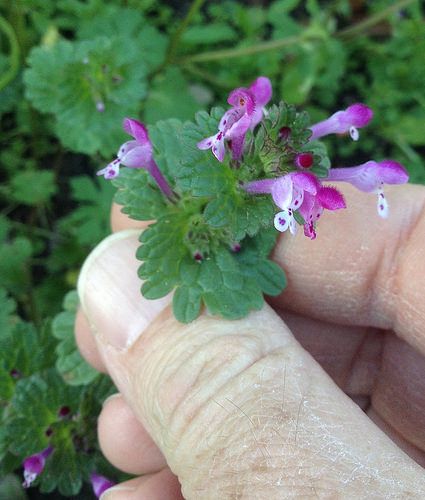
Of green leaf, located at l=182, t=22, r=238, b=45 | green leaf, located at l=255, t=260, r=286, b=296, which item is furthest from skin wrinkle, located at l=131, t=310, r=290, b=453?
green leaf, located at l=182, t=22, r=238, b=45

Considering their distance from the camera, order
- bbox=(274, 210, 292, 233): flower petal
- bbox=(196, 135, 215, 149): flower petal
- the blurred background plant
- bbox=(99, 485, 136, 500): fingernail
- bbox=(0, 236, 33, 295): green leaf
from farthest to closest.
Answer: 1. bbox=(0, 236, 33, 295): green leaf
2. the blurred background plant
3. bbox=(99, 485, 136, 500): fingernail
4. bbox=(196, 135, 215, 149): flower petal
5. bbox=(274, 210, 292, 233): flower petal

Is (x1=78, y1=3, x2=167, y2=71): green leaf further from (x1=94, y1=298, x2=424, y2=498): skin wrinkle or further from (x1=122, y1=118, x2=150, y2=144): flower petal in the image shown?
(x1=94, y1=298, x2=424, y2=498): skin wrinkle

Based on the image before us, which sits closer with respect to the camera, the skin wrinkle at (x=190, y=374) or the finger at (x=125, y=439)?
the skin wrinkle at (x=190, y=374)

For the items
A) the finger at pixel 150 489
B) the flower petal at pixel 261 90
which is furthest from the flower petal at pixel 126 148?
the finger at pixel 150 489

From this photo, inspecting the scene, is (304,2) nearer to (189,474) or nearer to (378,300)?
(378,300)

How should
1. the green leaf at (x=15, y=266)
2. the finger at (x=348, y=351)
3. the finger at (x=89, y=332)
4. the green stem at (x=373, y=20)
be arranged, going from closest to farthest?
the finger at (x=89, y=332)
the finger at (x=348, y=351)
the green leaf at (x=15, y=266)
the green stem at (x=373, y=20)

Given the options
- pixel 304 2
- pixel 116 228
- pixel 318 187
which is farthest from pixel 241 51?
pixel 318 187

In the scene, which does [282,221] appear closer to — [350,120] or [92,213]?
[350,120]

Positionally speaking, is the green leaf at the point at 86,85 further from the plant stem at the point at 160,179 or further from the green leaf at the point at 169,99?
the plant stem at the point at 160,179
